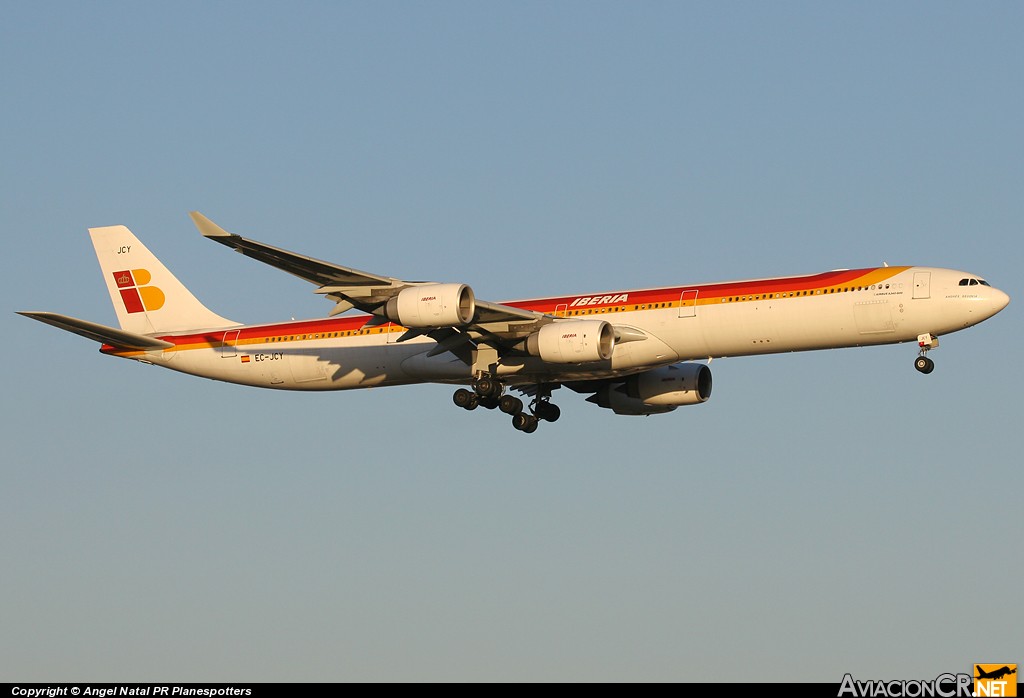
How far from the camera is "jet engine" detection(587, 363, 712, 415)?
5353 centimetres

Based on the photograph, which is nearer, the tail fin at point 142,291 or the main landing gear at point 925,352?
the main landing gear at point 925,352

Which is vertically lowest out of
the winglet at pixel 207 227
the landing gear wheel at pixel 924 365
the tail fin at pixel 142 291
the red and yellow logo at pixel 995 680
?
the red and yellow logo at pixel 995 680

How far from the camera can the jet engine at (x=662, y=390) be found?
176ft

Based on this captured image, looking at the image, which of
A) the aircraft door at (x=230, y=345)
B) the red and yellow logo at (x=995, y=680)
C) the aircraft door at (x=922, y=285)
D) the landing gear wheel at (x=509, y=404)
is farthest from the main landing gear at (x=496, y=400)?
the red and yellow logo at (x=995, y=680)

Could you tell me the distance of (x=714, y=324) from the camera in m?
47.6

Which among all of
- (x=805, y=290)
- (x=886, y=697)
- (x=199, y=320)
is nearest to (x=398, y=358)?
(x=199, y=320)

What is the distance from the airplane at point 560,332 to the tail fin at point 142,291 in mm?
2082

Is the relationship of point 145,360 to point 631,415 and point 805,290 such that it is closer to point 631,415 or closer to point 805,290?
point 631,415

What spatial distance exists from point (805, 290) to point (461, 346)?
11665 millimetres

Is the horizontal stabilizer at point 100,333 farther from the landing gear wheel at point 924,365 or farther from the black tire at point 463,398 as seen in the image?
the landing gear wheel at point 924,365

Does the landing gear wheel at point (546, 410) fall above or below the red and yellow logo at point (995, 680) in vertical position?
above

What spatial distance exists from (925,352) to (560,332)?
11840 mm

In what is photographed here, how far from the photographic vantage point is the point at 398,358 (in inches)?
2048

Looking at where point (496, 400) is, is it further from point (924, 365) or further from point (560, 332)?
point (924, 365)
